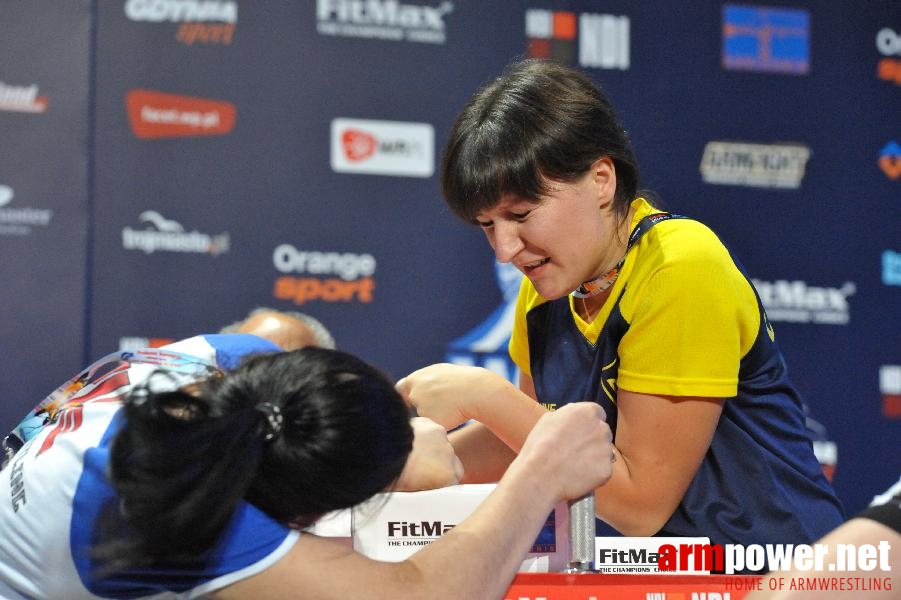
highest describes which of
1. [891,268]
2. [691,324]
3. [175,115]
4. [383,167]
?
[175,115]

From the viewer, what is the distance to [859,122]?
11.9 ft

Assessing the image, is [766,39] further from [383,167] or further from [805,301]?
[383,167]

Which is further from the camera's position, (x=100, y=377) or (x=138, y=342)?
(x=138, y=342)

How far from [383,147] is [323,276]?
46cm

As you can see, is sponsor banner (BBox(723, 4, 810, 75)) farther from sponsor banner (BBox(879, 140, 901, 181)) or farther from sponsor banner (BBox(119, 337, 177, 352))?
sponsor banner (BBox(119, 337, 177, 352))

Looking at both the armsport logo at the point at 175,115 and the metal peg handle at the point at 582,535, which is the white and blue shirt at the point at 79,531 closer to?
the metal peg handle at the point at 582,535

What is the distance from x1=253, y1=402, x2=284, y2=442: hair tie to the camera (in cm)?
91

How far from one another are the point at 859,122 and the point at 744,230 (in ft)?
1.95

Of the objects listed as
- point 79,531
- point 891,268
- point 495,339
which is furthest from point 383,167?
point 79,531

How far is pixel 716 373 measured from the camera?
47.5 inches

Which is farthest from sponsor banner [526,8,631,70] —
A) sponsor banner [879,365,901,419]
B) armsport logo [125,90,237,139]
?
sponsor banner [879,365,901,419]

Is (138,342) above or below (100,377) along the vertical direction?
below

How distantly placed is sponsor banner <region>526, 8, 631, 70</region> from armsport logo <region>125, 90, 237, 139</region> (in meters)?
1.04

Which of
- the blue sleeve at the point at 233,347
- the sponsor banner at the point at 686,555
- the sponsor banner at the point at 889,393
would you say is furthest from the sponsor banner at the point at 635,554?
the sponsor banner at the point at 889,393
